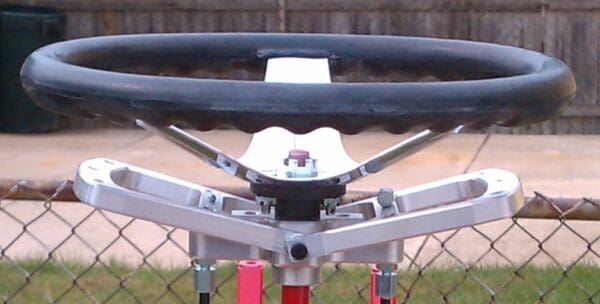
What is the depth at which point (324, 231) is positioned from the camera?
141 cm

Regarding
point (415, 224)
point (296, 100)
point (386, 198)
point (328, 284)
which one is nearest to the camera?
point (296, 100)

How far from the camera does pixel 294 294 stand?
1460mm

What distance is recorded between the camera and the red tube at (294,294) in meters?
1.46

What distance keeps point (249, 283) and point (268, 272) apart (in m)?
3.14

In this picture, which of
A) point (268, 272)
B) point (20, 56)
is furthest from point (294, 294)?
point (20, 56)

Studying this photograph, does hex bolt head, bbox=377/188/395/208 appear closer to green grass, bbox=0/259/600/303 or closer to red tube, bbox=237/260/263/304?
red tube, bbox=237/260/263/304

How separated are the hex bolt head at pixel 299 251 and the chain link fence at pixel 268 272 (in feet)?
9.93

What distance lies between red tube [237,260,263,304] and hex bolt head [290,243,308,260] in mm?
253

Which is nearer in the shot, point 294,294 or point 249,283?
point 294,294

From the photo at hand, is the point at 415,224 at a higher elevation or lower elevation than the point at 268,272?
higher

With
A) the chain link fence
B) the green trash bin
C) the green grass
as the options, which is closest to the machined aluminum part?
the chain link fence

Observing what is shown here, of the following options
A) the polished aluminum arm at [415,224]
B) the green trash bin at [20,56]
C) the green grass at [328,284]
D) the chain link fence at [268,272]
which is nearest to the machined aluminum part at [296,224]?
the polished aluminum arm at [415,224]

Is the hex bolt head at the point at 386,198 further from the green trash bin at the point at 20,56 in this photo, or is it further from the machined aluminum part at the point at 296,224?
the green trash bin at the point at 20,56

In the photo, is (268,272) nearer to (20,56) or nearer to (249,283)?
(249,283)
